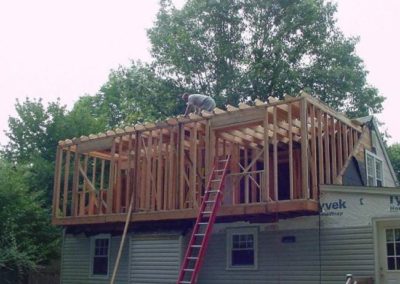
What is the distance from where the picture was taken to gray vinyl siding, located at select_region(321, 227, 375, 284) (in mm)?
13125

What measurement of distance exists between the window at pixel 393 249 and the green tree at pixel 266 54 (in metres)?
18.8

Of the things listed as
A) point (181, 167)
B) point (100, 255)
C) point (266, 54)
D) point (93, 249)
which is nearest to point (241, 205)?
point (181, 167)

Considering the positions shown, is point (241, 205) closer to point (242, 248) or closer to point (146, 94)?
point (242, 248)

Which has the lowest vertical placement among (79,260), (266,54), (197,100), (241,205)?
(79,260)

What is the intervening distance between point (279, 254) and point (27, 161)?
65.5 ft

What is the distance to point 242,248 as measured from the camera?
15500 mm

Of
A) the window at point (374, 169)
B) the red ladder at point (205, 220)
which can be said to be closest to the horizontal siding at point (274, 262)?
the red ladder at point (205, 220)

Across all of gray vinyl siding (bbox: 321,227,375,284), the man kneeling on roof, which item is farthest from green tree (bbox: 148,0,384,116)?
gray vinyl siding (bbox: 321,227,375,284)

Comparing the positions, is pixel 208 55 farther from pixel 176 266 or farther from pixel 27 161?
pixel 176 266

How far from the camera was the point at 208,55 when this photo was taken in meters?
32.9

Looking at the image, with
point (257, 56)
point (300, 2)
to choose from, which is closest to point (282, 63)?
point (257, 56)

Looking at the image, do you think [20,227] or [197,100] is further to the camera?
[20,227]

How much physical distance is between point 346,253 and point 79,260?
9.56 meters

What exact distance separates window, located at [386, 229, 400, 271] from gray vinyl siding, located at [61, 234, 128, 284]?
28.3ft
